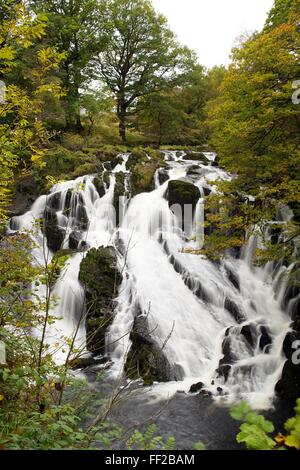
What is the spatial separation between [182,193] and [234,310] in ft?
19.6

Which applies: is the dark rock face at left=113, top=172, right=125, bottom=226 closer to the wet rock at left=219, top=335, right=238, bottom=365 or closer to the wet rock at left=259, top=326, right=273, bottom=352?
the wet rock at left=219, top=335, right=238, bottom=365

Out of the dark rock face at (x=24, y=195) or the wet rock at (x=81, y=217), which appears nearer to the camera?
the wet rock at (x=81, y=217)

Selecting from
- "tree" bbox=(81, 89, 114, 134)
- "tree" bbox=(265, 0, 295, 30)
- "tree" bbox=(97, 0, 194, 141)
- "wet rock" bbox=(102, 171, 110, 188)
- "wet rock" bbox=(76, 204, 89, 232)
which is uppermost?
"tree" bbox=(97, 0, 194, 141)

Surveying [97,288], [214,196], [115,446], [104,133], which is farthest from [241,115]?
[104,133]

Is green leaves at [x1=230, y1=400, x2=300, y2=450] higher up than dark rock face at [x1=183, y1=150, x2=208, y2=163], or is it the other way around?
dark rock face at [x1=183, y1=150, x2=208, y2=163]

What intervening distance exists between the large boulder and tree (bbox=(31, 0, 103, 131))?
36.3ft

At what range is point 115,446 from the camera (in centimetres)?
615

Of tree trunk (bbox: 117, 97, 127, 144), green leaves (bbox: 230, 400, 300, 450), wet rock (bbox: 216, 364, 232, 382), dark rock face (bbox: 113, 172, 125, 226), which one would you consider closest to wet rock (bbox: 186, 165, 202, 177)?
dark rock face (bbox: 113, 172, 125, 226)

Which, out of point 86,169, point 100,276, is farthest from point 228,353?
point 86,169

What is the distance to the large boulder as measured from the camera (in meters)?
15.0

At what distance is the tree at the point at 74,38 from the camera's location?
882 inches

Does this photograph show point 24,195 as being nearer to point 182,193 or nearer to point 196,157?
point 182,193

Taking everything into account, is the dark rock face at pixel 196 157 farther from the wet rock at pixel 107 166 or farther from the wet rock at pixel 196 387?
the wet rock at pixel 196 387

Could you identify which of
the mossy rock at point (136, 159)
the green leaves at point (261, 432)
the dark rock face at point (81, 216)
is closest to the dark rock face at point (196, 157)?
the mossy rock at point (136, 159)
